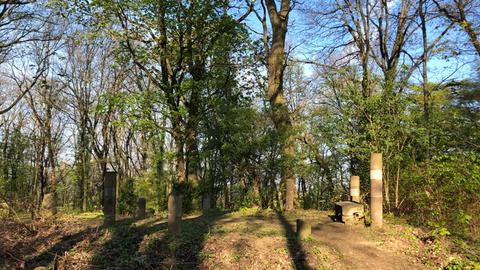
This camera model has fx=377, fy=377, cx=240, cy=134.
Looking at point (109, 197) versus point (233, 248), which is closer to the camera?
point (233, 248)

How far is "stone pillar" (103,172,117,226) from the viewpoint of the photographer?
1041 cm

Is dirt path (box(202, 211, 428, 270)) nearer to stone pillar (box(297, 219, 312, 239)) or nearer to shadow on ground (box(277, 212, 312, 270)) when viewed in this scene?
shadow on ground (box(277, 212, 312, 270))

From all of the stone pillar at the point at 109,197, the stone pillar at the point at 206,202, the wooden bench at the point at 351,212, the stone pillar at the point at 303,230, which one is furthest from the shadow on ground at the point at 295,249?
the stone pillar at the point at 206,202

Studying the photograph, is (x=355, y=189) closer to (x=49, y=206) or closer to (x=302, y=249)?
(x=302, y=249)

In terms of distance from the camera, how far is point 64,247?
28.9ft

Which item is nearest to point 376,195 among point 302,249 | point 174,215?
point 302,249

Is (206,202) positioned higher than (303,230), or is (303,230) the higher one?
(303,230)

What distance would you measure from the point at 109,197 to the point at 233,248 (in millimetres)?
4236

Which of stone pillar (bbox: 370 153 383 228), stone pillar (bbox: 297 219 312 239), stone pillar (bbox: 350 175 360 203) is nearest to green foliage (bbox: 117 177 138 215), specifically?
stone pillar (bbox: 350 175 360 203)

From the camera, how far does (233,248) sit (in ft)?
26.4

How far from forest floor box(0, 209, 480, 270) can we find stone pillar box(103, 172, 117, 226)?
337mm

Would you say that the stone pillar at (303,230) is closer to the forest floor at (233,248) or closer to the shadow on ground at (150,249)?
the forest floor at (233,248)

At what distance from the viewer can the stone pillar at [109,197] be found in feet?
34.1

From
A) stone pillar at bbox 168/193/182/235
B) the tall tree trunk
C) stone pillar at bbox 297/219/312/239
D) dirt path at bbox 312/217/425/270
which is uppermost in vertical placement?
the tall tree trunk
